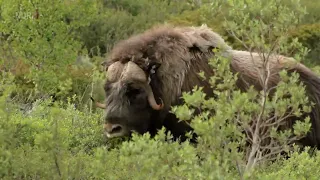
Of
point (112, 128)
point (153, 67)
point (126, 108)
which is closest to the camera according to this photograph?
point (112, 128)

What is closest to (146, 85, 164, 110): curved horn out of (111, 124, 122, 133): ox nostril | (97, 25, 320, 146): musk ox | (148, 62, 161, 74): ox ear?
(97, 25, 320, 146): musk ox

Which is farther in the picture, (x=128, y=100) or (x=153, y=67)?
(x=153, y=67)

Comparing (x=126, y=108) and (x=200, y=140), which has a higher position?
(x=200, y=140)

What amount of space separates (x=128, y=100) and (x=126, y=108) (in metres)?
0.07

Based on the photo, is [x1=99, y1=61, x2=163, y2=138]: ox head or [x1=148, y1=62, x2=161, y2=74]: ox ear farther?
[x1=148, y1=62, x2=161, y2=74]: ox ear

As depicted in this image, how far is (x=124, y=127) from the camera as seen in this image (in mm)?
5031

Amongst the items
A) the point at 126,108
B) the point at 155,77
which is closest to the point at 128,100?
the point at 126,108

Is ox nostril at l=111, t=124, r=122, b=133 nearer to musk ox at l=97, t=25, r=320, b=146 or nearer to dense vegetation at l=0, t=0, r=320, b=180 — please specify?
musk ox at l=97, t=25, r=320, b=146

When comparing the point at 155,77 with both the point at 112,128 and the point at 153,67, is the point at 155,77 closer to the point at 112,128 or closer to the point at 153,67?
the point at 153,67

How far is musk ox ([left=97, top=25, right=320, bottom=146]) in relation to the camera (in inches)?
200

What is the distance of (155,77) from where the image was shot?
5.25 m

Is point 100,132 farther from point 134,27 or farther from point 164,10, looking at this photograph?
point 164,10

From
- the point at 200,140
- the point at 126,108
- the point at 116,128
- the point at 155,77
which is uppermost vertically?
the point at 200,140

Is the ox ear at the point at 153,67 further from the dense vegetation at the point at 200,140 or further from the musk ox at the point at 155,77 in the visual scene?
the dense vegetation at the point at 200,140
